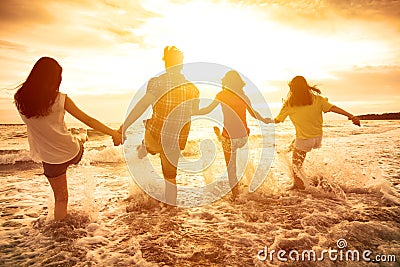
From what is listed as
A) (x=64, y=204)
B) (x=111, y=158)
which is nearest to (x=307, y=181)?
(x=64, y=204)

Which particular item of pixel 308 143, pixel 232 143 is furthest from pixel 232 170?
pixel 308 143

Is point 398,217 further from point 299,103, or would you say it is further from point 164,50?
point 164,50

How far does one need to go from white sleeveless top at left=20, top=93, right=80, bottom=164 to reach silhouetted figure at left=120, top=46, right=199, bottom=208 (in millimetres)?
1032

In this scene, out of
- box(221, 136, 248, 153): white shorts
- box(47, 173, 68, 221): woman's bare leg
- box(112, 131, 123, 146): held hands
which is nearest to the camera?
box(47, 173, 68, 221): woman's bare leg

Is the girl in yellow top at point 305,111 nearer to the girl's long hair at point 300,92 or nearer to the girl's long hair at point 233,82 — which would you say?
the girl's long hair at point 300,92

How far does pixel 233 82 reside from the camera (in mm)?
5988

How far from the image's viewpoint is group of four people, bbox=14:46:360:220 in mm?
3957

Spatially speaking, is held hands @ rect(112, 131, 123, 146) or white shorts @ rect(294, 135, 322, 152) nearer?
held hands @ rect(112, 131, 123, 146)

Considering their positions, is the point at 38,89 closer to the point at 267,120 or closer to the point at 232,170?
the point at 232,170

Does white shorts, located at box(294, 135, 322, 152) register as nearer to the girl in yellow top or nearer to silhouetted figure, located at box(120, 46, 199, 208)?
the girl in yellow top

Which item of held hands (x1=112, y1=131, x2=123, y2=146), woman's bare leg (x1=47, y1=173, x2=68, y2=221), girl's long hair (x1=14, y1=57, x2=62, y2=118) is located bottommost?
woman's bare leg (x1=47, y1=173, x2=68, y2=221)

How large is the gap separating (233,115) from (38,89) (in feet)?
11.2

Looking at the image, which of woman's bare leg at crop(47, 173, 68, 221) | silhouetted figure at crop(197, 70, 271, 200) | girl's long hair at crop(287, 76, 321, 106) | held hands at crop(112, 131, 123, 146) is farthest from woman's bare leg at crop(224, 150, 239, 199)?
woman's bare leg at crop(47, 173, 68, 221)

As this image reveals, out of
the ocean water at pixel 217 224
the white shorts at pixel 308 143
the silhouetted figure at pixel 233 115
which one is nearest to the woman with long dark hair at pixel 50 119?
the ocean water at pixel 217 224
